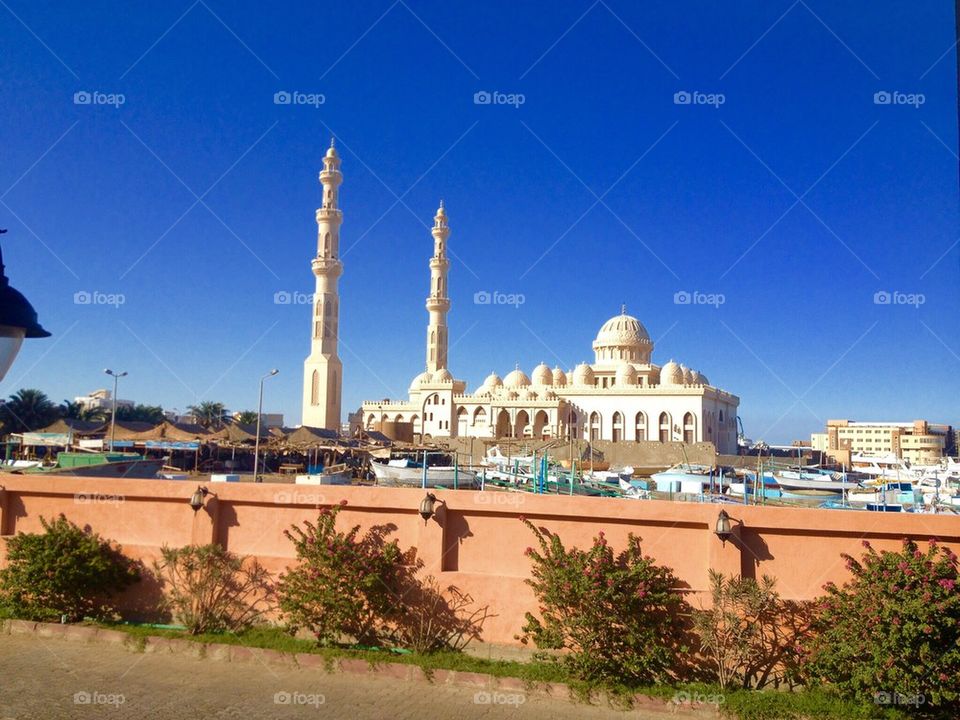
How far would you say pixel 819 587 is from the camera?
7.93 m

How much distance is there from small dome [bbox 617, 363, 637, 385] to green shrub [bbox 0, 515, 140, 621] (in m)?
51.4

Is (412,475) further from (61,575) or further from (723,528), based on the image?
(723,528)

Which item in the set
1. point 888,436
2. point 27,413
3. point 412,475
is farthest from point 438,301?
point 888,436

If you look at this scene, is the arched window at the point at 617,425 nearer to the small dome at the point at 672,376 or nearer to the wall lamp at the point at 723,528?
the small dome at the point at 672,376

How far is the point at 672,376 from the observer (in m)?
58.4

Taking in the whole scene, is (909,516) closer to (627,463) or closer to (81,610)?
(81,610)

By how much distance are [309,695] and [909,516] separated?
6.04 meters

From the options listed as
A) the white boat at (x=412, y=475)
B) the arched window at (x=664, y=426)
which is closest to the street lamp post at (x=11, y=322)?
the white boat at (x=412, y=475)

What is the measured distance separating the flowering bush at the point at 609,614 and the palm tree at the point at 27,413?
41.3m

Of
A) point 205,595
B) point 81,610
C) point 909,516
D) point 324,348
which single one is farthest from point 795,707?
point 324,348

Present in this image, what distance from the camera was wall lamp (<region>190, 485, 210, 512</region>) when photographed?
9.36 meters

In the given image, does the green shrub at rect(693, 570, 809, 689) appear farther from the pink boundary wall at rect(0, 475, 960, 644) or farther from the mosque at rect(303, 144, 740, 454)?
the mosque at rect(303, 144, 740, 454)

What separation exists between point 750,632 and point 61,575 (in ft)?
24.8

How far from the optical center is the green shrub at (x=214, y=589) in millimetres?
9031
